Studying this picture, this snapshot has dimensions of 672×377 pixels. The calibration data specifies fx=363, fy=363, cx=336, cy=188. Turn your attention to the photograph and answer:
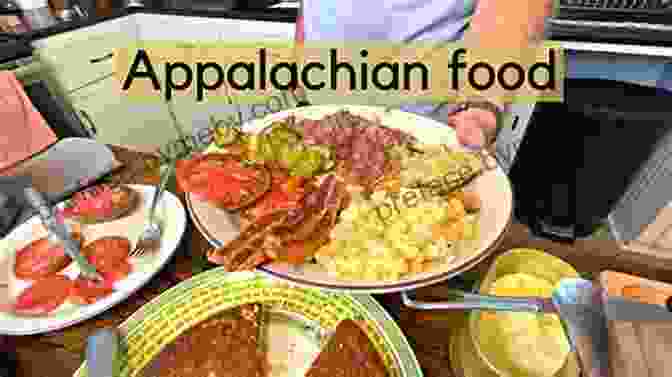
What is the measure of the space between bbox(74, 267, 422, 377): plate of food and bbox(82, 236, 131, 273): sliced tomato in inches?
6.8

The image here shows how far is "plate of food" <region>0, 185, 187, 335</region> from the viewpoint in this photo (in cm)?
68

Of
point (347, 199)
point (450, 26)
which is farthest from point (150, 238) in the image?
point (450, 26)

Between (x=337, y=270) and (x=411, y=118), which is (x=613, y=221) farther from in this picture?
(x=337, y=270)

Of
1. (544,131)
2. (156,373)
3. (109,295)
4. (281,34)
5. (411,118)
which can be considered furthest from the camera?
(281,34)

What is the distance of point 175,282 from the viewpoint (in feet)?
2.53

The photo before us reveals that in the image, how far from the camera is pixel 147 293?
0.75 meters

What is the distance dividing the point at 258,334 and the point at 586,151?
1169mm

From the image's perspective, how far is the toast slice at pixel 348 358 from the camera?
0.60 m

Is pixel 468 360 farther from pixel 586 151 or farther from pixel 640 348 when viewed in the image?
pixel 586 151

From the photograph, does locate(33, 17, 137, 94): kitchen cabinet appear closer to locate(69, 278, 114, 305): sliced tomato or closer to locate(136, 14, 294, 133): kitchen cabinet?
locate(136, 14, 294, 133): kitchen cabinet

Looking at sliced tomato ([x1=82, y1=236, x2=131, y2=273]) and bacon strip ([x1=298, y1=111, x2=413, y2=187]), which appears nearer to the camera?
sliced tomato ([x1=82, y1=236, x2=131, y2=273])

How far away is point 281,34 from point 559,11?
142 centimetres

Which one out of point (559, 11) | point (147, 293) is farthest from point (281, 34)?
point (147, 293)

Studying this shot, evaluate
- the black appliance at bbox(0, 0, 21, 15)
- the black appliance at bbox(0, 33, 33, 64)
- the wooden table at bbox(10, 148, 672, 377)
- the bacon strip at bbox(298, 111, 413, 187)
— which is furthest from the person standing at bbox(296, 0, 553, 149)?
the black appliance at bbox(0, 0, 21, 15)
